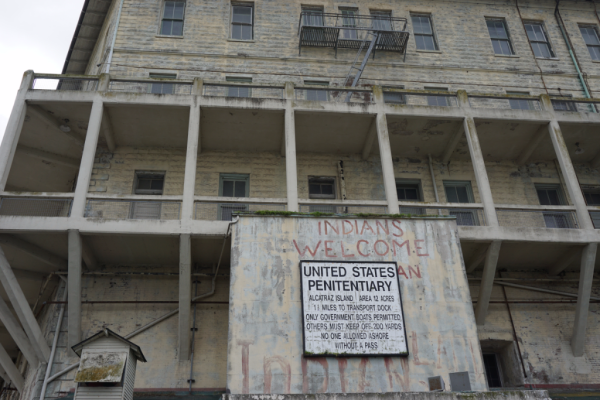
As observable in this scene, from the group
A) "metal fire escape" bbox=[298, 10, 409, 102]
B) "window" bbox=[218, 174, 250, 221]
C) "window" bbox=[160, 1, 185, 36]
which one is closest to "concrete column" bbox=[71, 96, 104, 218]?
"window" bbox=[218, 174, 250, 221]

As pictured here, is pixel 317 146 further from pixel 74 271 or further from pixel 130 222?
pixel 74 271

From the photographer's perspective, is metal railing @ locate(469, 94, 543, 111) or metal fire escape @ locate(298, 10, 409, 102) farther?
metal fire escape @ locate(298, 10, 409, 102)

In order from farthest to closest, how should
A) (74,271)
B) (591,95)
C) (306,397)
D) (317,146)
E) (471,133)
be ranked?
(591,95), (317,146), (471,133), (74,271), (306,397)

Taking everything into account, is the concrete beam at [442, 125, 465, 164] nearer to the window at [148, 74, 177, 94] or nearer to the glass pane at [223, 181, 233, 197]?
the glass pane at [223, 181, 233, 197]

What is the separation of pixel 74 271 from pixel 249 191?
575cm

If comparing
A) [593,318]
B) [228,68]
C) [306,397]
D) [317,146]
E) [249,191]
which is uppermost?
[228,68]

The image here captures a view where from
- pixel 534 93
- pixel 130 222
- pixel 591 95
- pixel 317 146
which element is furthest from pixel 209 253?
pixel 591 95

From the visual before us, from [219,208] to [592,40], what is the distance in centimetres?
1758

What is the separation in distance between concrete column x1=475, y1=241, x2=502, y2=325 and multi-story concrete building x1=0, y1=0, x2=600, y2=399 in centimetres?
7

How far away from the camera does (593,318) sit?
49.0 feet

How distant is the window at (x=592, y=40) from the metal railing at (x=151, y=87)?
1652cm

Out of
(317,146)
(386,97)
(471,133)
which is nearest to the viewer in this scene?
(471,133)

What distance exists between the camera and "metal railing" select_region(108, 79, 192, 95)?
1517 centimetres

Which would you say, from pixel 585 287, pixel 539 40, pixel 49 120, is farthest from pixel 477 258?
pixel 49 120
